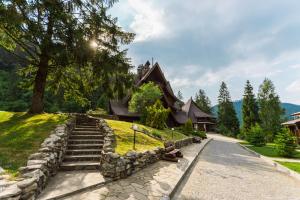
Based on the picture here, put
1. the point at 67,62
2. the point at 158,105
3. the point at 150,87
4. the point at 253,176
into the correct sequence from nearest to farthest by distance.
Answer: the point at 253,176
the point at 67,62
the point at 158,105
the point at 150,87

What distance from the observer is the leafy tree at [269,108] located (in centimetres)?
3497

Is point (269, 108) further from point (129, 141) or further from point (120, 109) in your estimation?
point (129, 141)

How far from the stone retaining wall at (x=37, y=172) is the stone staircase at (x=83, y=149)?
0.34 m

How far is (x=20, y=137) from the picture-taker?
22.4ft

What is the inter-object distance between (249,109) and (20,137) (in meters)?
46.3

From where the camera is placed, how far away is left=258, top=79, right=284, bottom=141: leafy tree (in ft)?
115

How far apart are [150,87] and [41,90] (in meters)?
11.5

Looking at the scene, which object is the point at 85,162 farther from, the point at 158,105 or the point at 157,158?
the point at 158,105

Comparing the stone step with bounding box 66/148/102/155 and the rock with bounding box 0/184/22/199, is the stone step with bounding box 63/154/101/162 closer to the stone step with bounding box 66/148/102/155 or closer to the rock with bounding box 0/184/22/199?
the stone step with bounding box 66/148/102/155

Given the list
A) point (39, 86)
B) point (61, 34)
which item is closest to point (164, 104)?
point (39, 86)

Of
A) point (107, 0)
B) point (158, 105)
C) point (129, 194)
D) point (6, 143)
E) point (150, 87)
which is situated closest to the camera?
point (129, 194)

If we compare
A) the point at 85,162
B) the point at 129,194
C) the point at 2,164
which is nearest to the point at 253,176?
the point at 129,194

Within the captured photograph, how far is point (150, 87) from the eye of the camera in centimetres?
2047

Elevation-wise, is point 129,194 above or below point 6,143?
below
